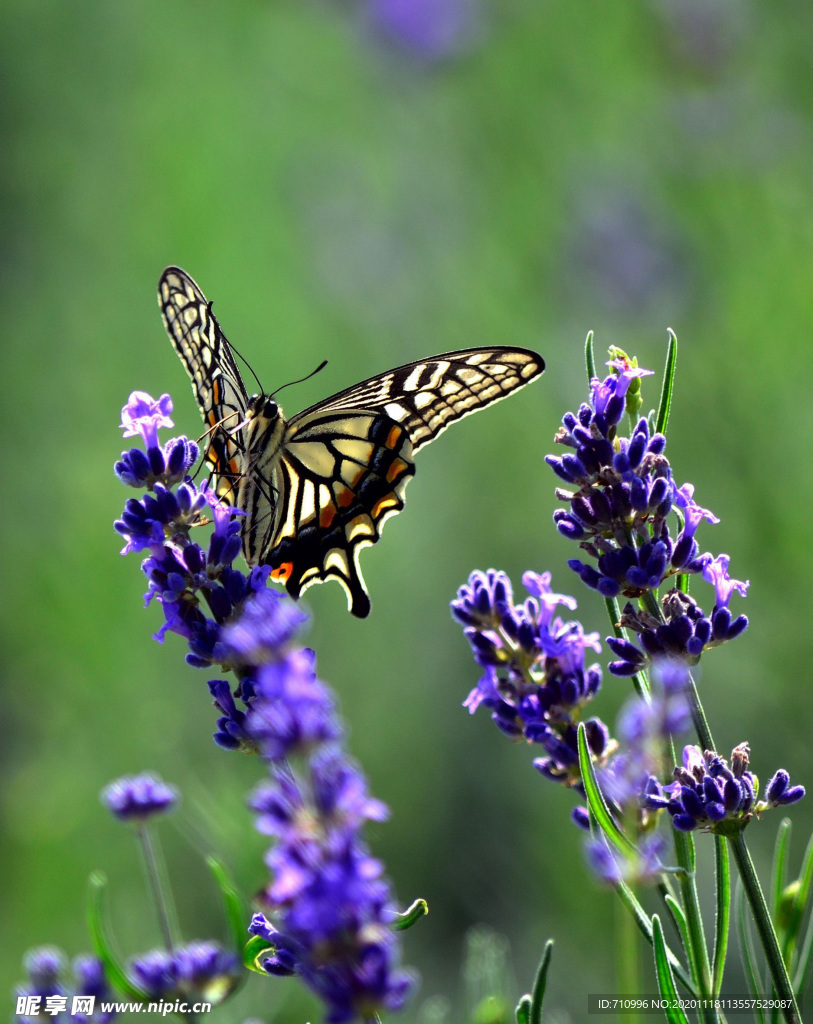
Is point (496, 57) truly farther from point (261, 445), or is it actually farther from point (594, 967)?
point (594, 967)

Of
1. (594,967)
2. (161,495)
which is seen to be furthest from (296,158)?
(161,495)

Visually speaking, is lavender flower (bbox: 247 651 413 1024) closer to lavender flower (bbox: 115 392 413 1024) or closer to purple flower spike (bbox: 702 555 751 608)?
lavender flower (bbox: 115 392 413 1024)

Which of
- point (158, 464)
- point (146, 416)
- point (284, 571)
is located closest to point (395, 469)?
point (284, 571)

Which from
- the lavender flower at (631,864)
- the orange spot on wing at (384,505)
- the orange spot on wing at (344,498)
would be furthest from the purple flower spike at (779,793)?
the orange spot on wing at (344,498)

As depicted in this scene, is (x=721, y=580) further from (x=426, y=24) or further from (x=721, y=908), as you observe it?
(x=426, y=24)

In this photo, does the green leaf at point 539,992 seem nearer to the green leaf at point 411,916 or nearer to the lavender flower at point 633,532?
the green leaf at point 411,916
